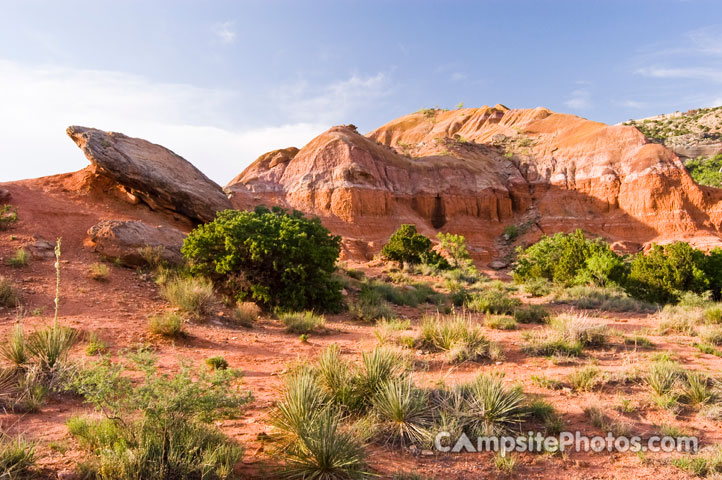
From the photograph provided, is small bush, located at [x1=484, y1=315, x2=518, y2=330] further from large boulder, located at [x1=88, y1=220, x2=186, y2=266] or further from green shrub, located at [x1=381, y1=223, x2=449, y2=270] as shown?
green shrub, located at [x1=381, y1=223, x2=449, y2=270]

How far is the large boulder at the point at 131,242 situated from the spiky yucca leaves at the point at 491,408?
36.5ft

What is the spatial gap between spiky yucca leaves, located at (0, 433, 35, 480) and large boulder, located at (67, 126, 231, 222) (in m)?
16.7

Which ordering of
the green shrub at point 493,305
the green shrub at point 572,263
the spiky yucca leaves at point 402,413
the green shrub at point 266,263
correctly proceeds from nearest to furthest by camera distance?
the spiky yucca leaves at point 402,413 → the green shrub at point 266,263 → the green shrub at point 493,305 → the green shrub at point 572,263

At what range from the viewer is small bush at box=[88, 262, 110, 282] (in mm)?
11156

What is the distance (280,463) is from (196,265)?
9266mm

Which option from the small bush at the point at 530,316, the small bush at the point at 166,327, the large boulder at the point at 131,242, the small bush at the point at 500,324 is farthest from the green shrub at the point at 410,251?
the small bush at the point at 166,327

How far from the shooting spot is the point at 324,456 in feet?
11.4

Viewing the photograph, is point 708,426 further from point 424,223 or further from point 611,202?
point 611,202

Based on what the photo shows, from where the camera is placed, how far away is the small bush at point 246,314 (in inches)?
387

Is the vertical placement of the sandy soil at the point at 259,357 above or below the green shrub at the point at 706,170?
below

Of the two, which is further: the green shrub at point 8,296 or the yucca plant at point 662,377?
the green shrub at point 8,296

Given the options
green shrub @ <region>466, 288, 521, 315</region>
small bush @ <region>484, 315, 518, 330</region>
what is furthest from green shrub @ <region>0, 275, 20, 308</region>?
green shrub @ <region>466, 288, 521, 315</region>

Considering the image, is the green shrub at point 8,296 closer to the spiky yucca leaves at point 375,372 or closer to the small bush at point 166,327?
the small bush at point 166,327

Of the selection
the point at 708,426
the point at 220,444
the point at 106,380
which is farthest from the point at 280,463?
the point at 708,426
